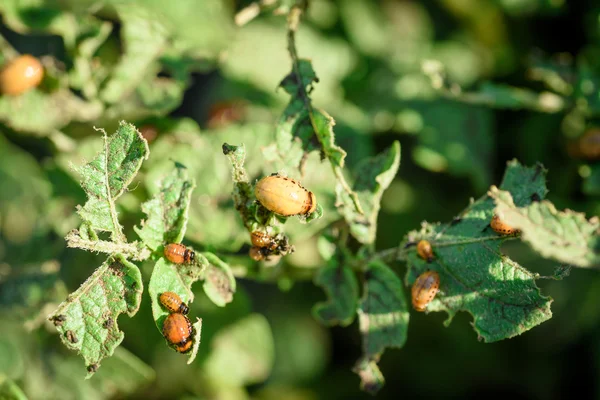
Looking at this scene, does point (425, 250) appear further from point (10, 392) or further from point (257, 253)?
point (10, 392)

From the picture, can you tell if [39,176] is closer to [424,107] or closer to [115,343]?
[115,343]

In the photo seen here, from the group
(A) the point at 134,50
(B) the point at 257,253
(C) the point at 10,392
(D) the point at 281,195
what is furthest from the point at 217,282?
(A) the point at 134,50

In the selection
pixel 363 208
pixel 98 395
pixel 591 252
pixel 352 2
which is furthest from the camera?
pixel 352 2

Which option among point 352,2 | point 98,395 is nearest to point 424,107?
point 352,2

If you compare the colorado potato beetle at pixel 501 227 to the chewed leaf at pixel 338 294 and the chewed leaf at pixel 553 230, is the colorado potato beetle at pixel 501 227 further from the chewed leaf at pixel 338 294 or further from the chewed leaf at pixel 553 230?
the chewed leaf at pixel 338 294

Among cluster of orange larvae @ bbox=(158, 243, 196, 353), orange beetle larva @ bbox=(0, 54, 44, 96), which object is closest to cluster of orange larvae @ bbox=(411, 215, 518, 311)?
cluster of orange larvae @ bbox=(158, 243, 196, 353)

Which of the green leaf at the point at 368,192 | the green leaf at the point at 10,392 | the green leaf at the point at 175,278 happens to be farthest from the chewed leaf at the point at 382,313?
the green leaf at the point at 10,392
